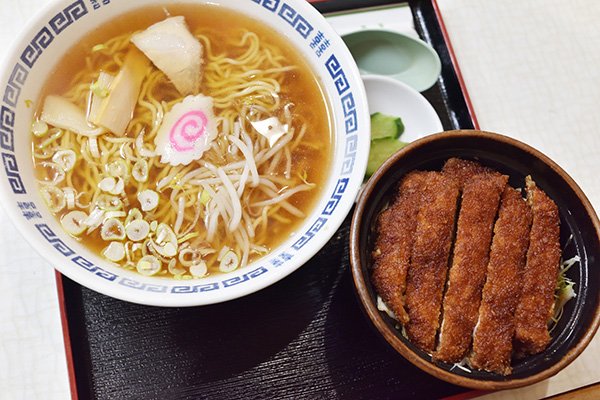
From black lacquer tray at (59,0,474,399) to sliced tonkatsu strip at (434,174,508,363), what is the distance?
0.86 ft

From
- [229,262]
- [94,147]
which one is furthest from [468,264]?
[94,147]

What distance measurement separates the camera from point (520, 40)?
2273mm

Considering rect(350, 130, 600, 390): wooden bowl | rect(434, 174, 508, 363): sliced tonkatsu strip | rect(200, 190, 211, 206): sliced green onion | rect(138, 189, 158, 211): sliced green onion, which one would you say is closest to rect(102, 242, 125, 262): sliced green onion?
rect(138, 189, 158, 211): sliced green onion

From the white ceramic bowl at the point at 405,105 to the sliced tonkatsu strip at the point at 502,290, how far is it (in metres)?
0.48

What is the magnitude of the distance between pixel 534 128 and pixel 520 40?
43 cm

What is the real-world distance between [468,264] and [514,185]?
355 millimetres

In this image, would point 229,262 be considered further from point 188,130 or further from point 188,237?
point 188,130

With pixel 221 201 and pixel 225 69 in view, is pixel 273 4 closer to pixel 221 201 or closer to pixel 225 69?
pixel 225 69

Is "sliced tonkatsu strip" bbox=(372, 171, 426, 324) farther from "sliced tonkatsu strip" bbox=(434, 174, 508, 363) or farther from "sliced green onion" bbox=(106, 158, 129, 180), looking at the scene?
"sliced green onion" bbox=(106, 158, 129, 180)

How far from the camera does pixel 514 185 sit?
5.50 ft

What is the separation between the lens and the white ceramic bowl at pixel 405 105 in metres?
1.94

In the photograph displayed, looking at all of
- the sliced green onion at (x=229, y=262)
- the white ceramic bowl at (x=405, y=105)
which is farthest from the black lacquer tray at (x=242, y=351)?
the white ceramic bowl at (x=405, y=105)

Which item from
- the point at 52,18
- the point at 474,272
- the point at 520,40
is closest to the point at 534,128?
the point at 520,40

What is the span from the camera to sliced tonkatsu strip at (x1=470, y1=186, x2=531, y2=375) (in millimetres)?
1438
